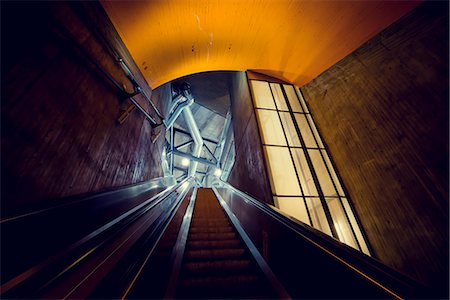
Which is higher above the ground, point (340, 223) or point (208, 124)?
point (208, 124)

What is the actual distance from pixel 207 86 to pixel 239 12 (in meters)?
5.91

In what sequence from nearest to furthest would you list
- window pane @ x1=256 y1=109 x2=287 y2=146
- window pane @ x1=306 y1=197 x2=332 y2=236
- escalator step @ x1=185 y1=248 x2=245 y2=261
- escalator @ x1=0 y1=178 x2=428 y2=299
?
escalator @ x1=0 y1=178 x2=428 y2=299 < escalator step @ x1=185 y1=248 x2=245 y2=261 < window pane @ x1=306 y1=197 x2=332 y2=236 < window pane @ x1=256 y1=109 x2=287 y2=146

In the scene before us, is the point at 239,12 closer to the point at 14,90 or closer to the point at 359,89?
the point at 359,89

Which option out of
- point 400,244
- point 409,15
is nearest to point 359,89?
point 409,15

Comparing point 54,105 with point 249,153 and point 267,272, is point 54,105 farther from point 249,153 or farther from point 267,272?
point 249,153

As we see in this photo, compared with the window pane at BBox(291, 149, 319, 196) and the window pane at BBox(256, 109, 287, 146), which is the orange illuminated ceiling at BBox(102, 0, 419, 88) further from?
the window pane at BBox(291, 149, 319, 196)

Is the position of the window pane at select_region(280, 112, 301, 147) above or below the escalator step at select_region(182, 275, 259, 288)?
above

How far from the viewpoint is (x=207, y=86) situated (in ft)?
30.5

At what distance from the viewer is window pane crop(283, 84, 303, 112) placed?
15.6 feet

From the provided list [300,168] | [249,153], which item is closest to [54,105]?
[249,153]

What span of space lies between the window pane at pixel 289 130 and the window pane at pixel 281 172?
31 centimetres

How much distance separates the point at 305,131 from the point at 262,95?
155 cm

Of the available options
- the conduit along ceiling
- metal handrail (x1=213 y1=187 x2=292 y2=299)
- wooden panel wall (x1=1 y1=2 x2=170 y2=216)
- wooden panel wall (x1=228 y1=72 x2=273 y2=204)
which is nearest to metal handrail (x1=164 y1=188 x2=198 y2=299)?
metal handrail (x1=213 y1=187 x2=292 y2=299)

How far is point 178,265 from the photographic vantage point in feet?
6.44
